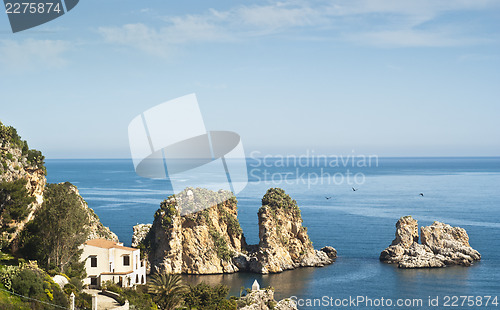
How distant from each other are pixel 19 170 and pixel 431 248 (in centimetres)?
5135

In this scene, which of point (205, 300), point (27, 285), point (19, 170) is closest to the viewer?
point (27, 285)

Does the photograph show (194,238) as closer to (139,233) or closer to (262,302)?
(139,233)

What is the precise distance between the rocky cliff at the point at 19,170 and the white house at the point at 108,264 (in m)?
5.74

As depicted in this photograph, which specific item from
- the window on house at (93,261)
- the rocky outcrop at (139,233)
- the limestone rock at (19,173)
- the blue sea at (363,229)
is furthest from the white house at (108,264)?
the rocky outcrop at (139,233)

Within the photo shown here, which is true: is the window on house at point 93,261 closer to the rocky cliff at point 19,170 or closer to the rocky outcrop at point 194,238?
the rocky cliff at point 19,170

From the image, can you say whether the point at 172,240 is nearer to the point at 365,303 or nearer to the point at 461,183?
the point at 365,303

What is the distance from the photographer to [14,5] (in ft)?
92.0

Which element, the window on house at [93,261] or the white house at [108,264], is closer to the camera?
the white house at [108,264]

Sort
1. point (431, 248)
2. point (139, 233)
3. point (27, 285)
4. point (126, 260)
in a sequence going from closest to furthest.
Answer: point (27, 285) → point (126, 260) → point (139, 233) → point (431, 248)

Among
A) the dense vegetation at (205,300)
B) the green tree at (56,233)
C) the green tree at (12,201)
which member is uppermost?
the green tree at (12,201)

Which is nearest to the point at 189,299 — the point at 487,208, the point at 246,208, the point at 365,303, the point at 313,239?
the point at 365,303

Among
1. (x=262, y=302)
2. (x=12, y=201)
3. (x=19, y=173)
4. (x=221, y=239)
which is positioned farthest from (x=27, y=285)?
(x=221, y=239)

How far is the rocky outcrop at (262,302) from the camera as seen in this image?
4978 centimetres

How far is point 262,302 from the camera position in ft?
166
